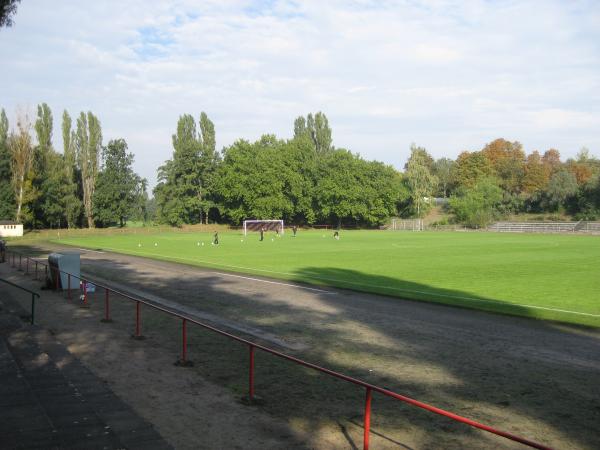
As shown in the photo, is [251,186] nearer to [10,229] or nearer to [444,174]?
[10,229]

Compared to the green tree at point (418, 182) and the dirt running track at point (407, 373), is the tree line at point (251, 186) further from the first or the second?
the dirt running track at point (407, 373)

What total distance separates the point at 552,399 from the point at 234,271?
2365 cm

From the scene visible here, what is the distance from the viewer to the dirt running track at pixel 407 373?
8312mm

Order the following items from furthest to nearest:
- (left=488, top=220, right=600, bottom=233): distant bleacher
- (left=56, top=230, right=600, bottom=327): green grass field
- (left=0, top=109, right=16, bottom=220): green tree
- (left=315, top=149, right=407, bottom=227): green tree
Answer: (left=315, top=149, right=407, bottom=227): green tree → (left=488, top=220, right=600, bottom=233): distant bleacher → (left=0, top=109, right=16, bottom=220): green tree → (left=56, top=230, right=600, bottom=327): green grass field

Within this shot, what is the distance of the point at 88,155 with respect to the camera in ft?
313

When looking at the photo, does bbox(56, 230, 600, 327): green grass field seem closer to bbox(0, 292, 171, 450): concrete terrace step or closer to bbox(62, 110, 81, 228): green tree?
bbox(0, 292, 171, 450): concrete terrace step

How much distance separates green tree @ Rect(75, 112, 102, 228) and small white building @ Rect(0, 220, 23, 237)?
18927mm

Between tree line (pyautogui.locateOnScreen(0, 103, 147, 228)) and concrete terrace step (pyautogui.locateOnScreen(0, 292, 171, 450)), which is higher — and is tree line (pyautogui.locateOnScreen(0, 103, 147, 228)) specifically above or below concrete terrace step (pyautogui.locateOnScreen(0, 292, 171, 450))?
above

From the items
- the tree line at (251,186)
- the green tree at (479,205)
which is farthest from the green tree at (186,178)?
the green tree at (479,205)

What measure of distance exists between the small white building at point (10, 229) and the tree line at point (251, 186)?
11007 millimetres

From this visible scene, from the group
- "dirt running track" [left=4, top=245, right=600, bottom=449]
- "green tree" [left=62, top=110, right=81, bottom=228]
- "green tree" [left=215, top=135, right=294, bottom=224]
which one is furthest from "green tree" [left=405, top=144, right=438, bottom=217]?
"dirt running track" [left=4, top=245, right=600, bottom=449]

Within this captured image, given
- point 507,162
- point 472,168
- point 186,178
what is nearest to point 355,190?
point 186,178

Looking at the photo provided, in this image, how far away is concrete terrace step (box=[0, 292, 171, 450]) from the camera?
24.9 feet

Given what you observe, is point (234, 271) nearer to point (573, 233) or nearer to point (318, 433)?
point (318, 433)
